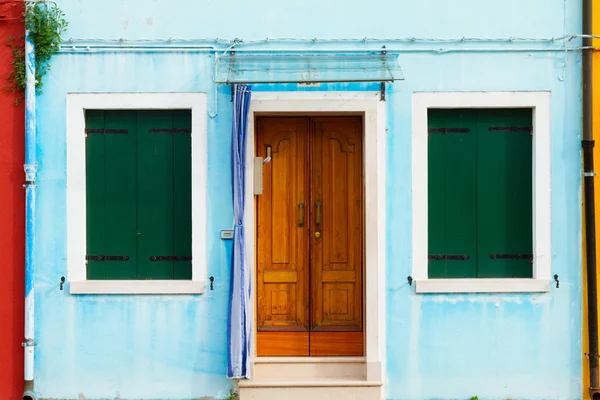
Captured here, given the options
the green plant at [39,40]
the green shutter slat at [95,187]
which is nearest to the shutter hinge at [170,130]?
the green shutter slat at [95,187]

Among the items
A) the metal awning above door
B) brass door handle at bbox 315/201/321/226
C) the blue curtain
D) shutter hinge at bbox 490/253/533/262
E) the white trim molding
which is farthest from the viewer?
brass door handle at bbox 315/201/321/226

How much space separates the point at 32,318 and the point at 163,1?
10.2 ft

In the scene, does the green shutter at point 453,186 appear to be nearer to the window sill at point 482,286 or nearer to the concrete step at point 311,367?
the window sill at point 482,286

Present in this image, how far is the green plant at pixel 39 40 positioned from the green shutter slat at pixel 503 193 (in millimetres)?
3979

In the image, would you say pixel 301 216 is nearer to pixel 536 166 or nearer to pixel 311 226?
pixel 311 226

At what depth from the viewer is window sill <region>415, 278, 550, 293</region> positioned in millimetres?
6703

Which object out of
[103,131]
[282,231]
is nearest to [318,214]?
[282,231]

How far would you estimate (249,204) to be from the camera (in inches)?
264

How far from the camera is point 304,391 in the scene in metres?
6.63

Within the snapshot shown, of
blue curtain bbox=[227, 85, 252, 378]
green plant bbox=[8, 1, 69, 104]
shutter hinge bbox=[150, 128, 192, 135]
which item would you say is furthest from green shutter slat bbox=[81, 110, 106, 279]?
blue curtain bbox=[227, 85, 252, 378]

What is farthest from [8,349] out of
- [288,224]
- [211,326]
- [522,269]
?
[522,269]

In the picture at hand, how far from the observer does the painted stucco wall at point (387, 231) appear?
6.73 meters

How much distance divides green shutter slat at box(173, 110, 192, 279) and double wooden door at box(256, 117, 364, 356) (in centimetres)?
67

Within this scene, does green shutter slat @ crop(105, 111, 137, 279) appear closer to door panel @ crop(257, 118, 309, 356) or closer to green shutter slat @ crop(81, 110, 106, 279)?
green shutter slat @ crop(81, 110, 106, 279)
